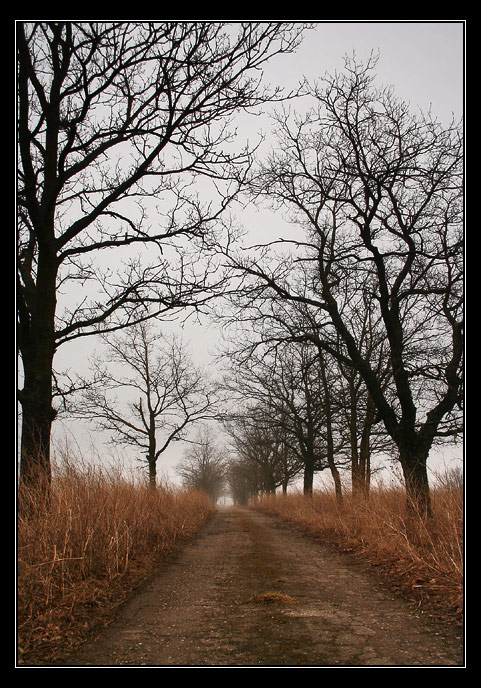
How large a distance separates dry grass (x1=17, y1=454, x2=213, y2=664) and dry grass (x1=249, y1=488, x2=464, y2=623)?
124 inches

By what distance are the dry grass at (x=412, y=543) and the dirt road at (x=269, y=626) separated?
35 centimetres

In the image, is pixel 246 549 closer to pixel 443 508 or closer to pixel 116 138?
pixel 443 508

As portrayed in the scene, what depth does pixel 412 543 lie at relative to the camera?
6.42 metres

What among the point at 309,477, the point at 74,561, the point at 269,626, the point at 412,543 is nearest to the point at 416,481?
the point at 412,543

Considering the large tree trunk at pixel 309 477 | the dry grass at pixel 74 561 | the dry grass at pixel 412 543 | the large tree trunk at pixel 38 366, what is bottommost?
A: the large tree trunk at pixel 309 477

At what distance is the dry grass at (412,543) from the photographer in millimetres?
4602

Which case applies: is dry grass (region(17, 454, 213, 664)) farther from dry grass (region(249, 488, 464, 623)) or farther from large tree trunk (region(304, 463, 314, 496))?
large tree trunk (region(304, 463, 314, 496))

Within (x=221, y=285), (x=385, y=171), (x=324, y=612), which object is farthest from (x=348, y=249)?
(x=324, y=612)

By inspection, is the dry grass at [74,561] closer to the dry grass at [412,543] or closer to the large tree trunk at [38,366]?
the large tree trunk at [38,366]

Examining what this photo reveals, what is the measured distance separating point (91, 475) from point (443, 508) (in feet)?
16.6

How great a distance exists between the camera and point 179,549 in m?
8.55

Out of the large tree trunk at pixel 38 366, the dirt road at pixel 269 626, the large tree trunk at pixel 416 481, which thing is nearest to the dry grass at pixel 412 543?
the large tree trunk at pixel 416 481

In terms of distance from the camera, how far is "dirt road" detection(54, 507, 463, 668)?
3033 millimetres

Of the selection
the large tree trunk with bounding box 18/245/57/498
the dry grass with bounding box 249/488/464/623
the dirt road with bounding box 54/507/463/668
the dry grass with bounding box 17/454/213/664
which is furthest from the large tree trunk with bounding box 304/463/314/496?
the large tree trunk with bounding box 18/245/57/498
